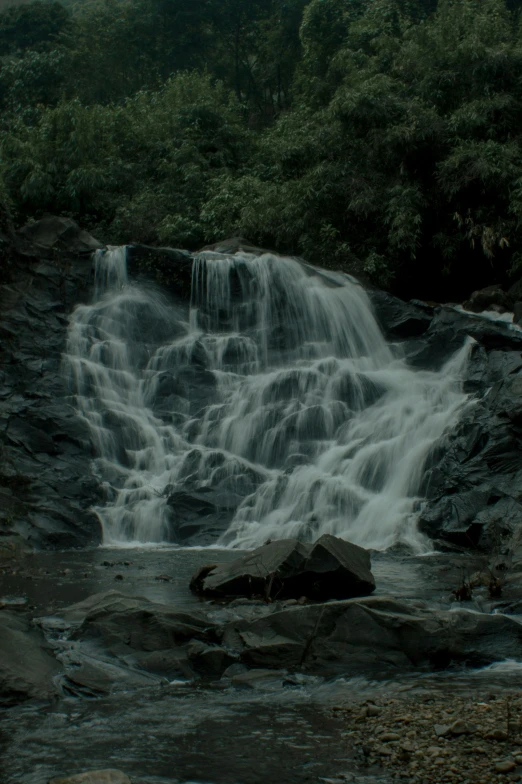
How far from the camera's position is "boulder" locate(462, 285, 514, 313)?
20.5 m

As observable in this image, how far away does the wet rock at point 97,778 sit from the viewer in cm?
430

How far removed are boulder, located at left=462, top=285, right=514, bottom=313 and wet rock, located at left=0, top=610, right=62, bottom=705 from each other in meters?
16.4

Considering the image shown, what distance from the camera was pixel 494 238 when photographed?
21.1 metres

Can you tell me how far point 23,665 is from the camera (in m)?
6.19

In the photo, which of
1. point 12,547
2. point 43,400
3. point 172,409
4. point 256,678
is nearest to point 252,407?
point 172,409

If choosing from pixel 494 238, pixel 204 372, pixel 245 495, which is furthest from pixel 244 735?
pixel 494 238

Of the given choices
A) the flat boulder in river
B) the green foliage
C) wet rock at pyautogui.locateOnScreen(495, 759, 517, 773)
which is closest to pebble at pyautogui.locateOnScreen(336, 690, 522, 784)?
wet rock at pyautogui.locateOnScreen(495, 759, 517, 773)

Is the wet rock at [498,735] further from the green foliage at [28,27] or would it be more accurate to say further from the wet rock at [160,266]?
the green foliage at [28,27]

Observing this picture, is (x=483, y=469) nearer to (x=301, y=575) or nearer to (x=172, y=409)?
(x=301, y=575)

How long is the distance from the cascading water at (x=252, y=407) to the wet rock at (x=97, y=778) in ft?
29.8

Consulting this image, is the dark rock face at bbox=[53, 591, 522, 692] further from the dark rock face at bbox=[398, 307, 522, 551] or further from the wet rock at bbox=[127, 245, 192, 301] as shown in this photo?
the wet rock at bbox=[127, 245, 192, 301]

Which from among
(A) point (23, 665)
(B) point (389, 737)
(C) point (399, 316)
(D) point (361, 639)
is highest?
(C) point (399, 316)

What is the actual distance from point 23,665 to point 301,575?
3.37m

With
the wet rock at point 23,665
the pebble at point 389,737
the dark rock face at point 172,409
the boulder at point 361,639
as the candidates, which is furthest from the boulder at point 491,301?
the pebble at point 389,737
